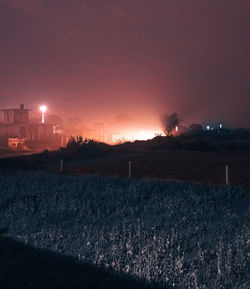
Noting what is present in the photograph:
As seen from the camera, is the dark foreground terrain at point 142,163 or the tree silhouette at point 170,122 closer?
the dark foreground terrain at point 142,163

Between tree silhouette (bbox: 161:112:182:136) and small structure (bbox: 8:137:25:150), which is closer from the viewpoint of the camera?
small structure (bbox: 8:137:25:150)

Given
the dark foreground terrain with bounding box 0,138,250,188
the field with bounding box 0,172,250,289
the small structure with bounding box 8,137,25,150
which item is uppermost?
the small structure with bounding box 8,137,25,150

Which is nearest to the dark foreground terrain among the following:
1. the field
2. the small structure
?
the field

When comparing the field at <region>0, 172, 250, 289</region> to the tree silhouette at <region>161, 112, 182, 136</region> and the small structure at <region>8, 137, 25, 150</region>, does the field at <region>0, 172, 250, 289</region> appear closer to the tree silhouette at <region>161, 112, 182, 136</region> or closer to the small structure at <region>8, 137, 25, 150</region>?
the small structure at <region>8, 137, 25, 150</region>

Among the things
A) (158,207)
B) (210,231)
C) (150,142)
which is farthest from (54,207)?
(150,142)

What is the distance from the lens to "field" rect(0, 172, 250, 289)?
7469 millimetres

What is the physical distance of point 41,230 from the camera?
425 inches

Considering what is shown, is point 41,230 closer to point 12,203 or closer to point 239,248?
point 12,203

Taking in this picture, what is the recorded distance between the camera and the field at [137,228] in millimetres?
7469

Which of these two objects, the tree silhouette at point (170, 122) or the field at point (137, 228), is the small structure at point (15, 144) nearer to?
the field at point (137, 228)

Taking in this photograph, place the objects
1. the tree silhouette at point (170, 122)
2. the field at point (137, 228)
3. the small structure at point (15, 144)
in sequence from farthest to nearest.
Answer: the tree silhouette at point (170, 122)
the small structure at point (15, 144)
the field at point (137, 228)

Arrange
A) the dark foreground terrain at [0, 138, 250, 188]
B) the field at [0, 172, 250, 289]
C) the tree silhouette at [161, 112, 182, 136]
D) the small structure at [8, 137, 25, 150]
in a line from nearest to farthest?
the field at [0, 172, 250, 289] < the dark foreground terrain at [0, 138, 250, 188] < the small structure at [8, 137, 25, 150] < the tree silhouette at [161, 112, 182, 136]

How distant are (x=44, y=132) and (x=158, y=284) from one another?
187ft

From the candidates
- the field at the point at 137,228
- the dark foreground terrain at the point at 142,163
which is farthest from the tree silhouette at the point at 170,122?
the field at the point at 137,228
